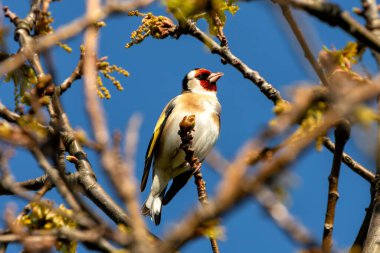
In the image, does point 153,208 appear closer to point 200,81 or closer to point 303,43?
point 200,81

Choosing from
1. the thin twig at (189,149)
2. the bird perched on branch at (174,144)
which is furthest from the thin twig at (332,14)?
the bird perched on branch at (174,144)

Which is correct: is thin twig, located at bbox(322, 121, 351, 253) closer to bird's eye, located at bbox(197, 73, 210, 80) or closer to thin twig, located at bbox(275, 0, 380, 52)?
thin twig, located at bbox(275, 0, 380, 52)

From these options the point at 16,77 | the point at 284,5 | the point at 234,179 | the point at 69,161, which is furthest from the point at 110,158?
the point at 69,161

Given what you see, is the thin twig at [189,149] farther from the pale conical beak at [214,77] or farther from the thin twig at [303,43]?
the pale conical beak at [214,77]

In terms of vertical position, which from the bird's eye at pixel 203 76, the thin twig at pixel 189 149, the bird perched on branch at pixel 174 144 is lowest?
the thin twig at pixel 189 149

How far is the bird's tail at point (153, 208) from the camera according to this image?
6.33 metres

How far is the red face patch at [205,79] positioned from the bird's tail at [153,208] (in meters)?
1.62

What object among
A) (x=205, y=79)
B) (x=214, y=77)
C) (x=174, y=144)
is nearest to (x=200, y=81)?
(x=205, y=79)

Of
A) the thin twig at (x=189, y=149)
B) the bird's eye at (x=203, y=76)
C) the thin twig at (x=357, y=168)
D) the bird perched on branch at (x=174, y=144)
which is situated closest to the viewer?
the thin twig at (x=189, y=149)

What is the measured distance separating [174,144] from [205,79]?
4.45ft

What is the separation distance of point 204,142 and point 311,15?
464cm

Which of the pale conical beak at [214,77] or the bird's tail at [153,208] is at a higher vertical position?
the pale conical beak at [214,77]

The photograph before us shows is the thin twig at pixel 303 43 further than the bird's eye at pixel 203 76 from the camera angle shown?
No

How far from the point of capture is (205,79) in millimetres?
7637
